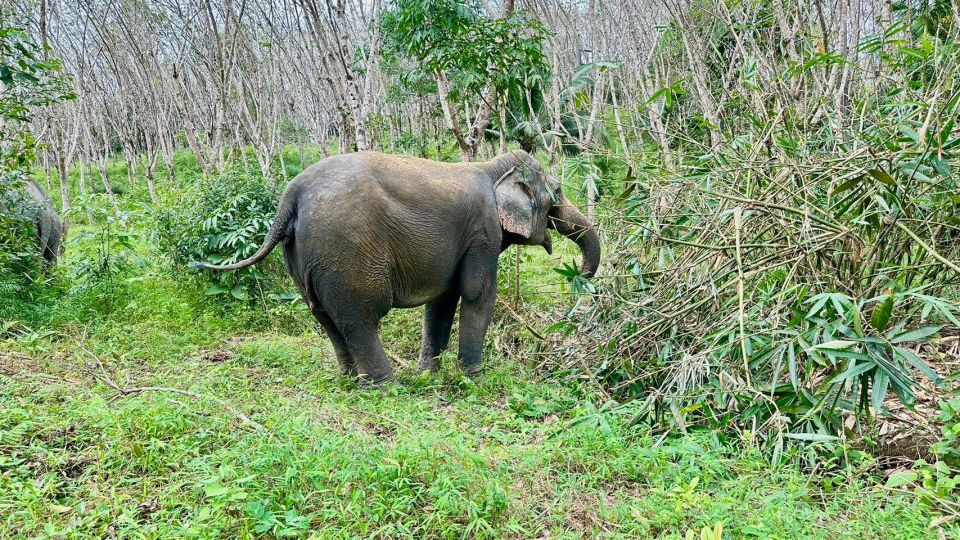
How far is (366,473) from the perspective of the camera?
9.80 ft

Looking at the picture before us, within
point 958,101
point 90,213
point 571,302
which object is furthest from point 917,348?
point 90,213

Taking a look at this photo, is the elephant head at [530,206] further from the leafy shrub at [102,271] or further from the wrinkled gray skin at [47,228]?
the wrinkled gray skin at [47,228]

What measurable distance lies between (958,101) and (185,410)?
167 inches

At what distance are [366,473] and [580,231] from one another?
3.52 meters

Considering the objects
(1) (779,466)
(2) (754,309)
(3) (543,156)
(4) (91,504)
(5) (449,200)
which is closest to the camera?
(4) (91,504)

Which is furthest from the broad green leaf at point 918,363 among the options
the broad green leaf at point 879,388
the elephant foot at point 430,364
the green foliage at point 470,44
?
the green foliage at point 470,44

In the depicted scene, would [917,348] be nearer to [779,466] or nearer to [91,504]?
[779,466]

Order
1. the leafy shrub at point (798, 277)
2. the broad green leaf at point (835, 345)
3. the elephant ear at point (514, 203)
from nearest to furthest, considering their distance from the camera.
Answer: the broad green leaf at point (835, 345)
the leafy shrub at point (798, 277)
the elephant ear at point (514, 203)

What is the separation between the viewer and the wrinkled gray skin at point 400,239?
4.69 meters

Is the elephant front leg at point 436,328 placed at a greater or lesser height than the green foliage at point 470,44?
lesser

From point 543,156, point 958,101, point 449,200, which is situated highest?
point 958,101

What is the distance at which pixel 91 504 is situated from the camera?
284 cm

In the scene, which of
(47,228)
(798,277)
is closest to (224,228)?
(47,228)

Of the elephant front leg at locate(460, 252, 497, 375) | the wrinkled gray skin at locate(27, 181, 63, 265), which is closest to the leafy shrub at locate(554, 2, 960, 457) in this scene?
the elephant front leg at locate(460, 252, 497, 375)
